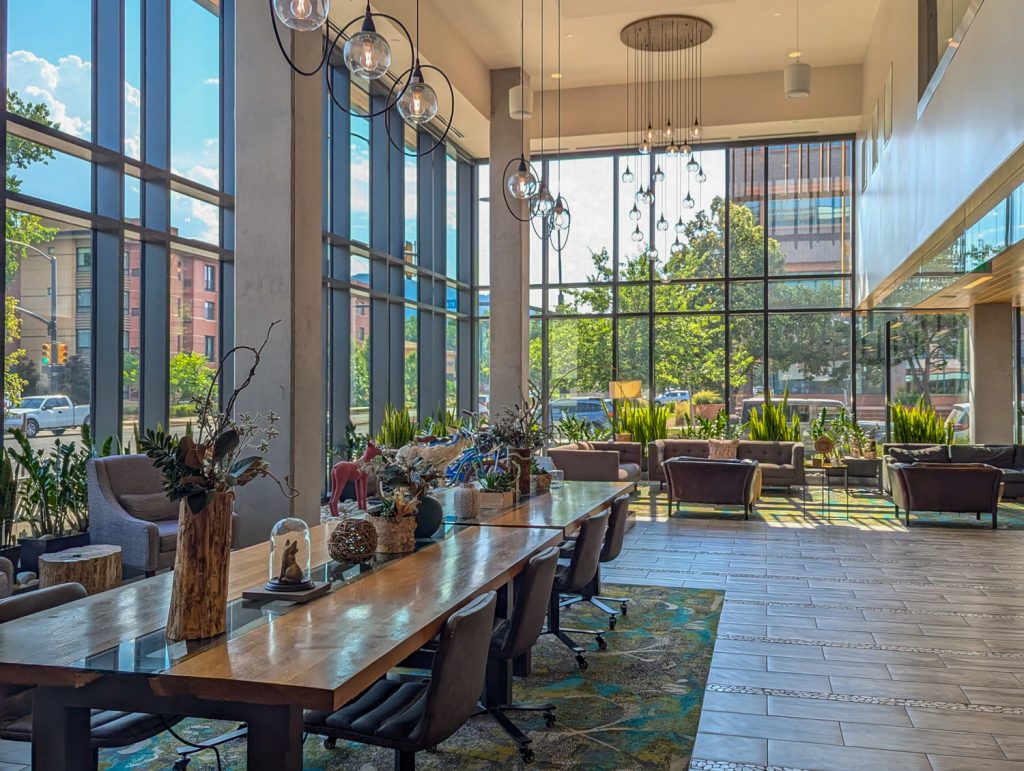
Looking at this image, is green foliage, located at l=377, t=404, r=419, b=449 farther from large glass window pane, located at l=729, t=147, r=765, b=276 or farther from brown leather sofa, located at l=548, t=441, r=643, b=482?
large glass window pane, located at l=729, t=147, r=765, b=276

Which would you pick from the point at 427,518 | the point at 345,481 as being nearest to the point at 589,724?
the point at 427,518

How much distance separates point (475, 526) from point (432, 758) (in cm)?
120

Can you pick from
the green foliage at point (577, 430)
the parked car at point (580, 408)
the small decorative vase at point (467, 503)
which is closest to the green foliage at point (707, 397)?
the parked car at point (580, 408)

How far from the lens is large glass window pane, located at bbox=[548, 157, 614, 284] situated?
A: 1478cm

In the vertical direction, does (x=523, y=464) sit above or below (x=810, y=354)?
below

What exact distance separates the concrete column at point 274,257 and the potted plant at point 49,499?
1117 mm

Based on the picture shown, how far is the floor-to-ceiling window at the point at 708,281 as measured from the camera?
13914 millimetres

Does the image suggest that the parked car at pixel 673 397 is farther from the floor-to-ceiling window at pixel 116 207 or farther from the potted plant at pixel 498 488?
the potted plant at pixel 498 488

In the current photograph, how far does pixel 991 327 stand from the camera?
12109mm

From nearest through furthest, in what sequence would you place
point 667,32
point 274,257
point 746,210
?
point 274,257
point 667,32
point 746,210

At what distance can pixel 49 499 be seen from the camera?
19.2 ft

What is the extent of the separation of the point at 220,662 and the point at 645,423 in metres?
11.9

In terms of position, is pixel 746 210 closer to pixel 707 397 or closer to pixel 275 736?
pixel 707 397

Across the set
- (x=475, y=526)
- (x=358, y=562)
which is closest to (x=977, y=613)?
(x=475, y=526)
